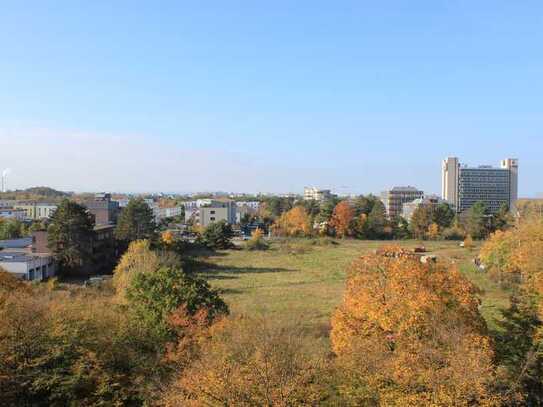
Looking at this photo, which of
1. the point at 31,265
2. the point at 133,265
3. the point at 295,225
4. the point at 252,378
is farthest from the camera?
the point at 295,225

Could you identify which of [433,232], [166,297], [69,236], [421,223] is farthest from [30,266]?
[421,223]

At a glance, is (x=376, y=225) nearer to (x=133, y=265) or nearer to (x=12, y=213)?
(x=133, y=265)

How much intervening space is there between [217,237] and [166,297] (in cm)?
3140

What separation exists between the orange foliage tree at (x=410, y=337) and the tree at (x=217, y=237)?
103 feet

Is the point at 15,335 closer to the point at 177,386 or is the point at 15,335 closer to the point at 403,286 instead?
the point at 177,386

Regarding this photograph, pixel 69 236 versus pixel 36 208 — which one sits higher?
pixel 36 208

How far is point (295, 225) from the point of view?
53.3 meters

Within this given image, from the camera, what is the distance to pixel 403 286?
11.0m

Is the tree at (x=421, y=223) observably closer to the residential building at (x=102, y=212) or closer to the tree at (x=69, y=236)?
the residential building at (x=102, y=212)

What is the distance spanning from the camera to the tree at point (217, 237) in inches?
1738

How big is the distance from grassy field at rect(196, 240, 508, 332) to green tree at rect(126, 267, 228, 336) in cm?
133

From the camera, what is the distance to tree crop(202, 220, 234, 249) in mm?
44156

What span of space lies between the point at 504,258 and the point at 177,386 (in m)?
22.5

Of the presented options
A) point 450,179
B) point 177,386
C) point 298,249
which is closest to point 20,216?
point 298,249
